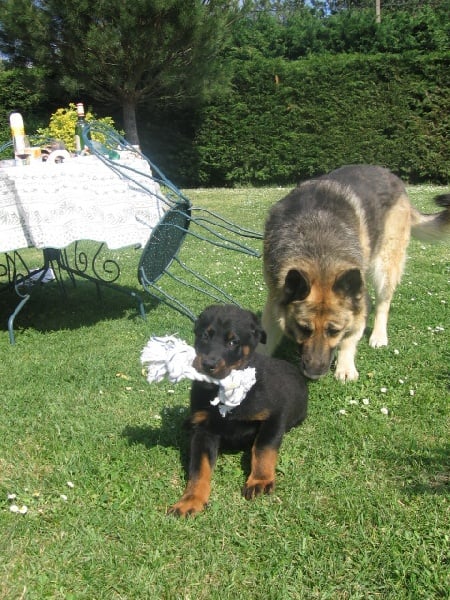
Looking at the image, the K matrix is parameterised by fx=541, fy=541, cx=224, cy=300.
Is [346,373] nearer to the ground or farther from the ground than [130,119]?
nearer to the ground

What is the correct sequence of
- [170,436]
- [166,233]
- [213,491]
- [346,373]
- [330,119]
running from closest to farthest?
[213,491] → [170,436] → [346,373] → [166,233] → [330,119]

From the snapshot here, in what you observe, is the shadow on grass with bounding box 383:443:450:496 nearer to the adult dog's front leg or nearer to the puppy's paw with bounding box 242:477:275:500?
the puppy's paw with bounding box 242:477:275:500

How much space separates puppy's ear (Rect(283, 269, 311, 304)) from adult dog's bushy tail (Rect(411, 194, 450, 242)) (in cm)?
283

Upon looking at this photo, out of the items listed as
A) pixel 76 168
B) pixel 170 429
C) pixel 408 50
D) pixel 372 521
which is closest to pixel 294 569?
pixel 372 521

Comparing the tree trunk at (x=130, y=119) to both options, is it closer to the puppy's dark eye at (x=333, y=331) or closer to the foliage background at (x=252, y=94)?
the foliage background at (x=252, y=94)

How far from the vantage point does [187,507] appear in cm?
277

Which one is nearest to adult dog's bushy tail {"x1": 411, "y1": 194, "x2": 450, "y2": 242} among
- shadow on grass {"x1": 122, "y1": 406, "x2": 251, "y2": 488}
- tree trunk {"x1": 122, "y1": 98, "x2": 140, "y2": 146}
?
shadow on grass {"x1": 122, "y1": 406, "x2": 251, "y2": 488}

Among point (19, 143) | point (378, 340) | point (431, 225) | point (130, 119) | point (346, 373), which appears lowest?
point (378, 340)

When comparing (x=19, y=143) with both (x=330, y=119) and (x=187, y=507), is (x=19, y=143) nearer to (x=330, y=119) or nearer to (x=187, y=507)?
(x=187, y=507)

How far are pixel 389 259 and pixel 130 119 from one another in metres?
14.3

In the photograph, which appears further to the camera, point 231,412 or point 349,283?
point 349,283

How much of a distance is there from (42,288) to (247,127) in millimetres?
12590

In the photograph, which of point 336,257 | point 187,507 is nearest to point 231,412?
point 187,507

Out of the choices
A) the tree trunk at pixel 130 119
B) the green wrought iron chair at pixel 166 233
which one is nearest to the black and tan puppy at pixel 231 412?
the green wrought iron chair at pixel 166 233
